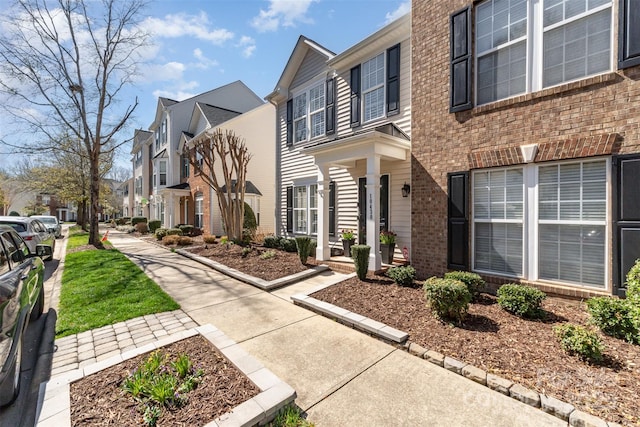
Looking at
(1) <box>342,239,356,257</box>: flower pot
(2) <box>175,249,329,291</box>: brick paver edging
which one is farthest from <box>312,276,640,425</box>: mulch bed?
(1) <box>342,239,356,257</box>: flower pot

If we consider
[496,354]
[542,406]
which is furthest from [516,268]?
[542,406]

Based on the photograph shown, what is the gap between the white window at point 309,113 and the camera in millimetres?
10523

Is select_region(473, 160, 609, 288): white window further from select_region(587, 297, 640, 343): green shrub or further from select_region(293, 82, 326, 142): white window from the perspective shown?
select_region(293, 82, 326, 142): white window

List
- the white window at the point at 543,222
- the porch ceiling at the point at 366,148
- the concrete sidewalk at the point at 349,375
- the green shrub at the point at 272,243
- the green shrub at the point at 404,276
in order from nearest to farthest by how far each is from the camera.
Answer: the concrete sidewalk at the point at 349,375
the white window at the point at 543,222
the green shrub at the point at 404,276
the porch ceiling at the point at 366,148
the green shrub at the point at 272,243

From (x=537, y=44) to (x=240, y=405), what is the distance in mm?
7324

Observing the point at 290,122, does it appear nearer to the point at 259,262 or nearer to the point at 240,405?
the point at 259,262

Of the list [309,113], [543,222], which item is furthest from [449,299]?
[309,113]

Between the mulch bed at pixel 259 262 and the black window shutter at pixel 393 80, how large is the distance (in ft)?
16.6

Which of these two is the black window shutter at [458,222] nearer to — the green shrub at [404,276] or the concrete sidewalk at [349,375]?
the green shrub at [404,276]

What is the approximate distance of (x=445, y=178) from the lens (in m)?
6.36

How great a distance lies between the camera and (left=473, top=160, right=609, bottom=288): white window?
15.3ft

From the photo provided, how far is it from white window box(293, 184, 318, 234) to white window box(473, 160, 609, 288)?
234 inches

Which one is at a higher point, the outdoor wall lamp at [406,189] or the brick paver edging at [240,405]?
the outdoor wall lamp at [406,189]

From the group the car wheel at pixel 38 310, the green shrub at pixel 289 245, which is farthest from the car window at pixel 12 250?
the green shrub at pixel 289 245
